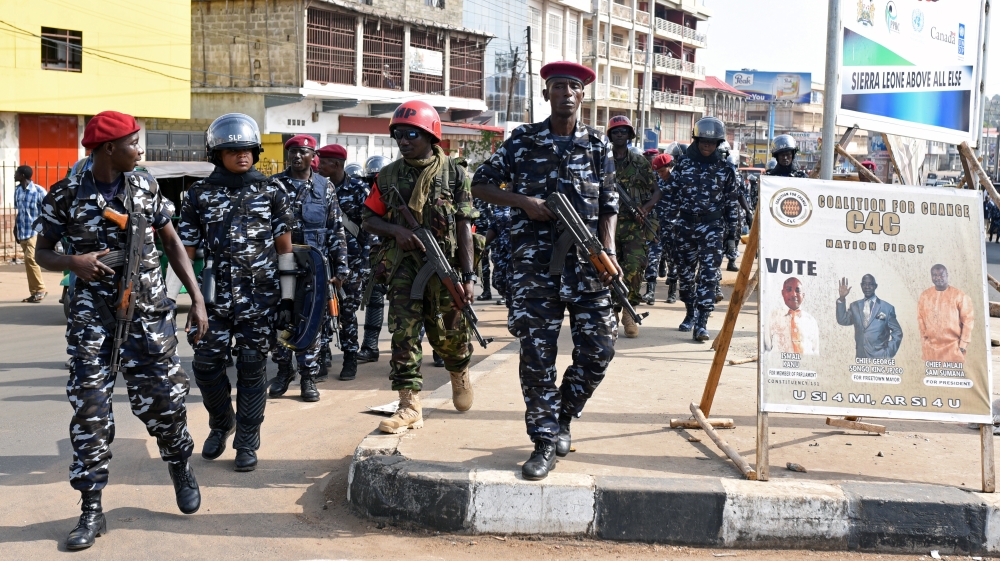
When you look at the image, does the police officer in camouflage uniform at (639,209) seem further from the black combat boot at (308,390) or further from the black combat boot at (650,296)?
the black combat boot at (308,390)

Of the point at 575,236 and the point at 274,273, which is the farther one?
the point at 274,273

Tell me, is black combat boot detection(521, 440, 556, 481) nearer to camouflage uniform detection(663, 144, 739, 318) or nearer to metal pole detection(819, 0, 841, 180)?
metal pole detection(819, 0, 841, 180)

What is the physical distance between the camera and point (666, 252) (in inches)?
432

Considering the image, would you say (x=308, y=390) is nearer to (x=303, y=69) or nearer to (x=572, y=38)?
(x=303, y=69)

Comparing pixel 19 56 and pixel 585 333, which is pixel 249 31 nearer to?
pixel 19 56

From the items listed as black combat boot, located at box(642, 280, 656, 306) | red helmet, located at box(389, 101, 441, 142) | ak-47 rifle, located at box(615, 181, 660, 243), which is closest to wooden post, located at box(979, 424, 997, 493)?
red helmet, located at box(389, 101, 441, 142)

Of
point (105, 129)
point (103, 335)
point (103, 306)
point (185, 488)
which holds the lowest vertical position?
point (185, 488)

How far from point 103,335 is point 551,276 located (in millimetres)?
2006

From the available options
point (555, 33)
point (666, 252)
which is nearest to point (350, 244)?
point (666, 252)

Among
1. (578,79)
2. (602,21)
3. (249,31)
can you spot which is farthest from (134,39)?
(602,21)

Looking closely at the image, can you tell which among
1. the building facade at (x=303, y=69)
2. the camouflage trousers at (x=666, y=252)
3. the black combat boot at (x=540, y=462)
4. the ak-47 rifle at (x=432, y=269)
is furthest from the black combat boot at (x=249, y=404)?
the building facade at (x=303, y=69)

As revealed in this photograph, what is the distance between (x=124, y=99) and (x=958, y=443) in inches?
920

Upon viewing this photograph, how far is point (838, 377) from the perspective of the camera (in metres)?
4.45

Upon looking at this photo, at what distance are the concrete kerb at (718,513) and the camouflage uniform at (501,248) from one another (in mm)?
5530
